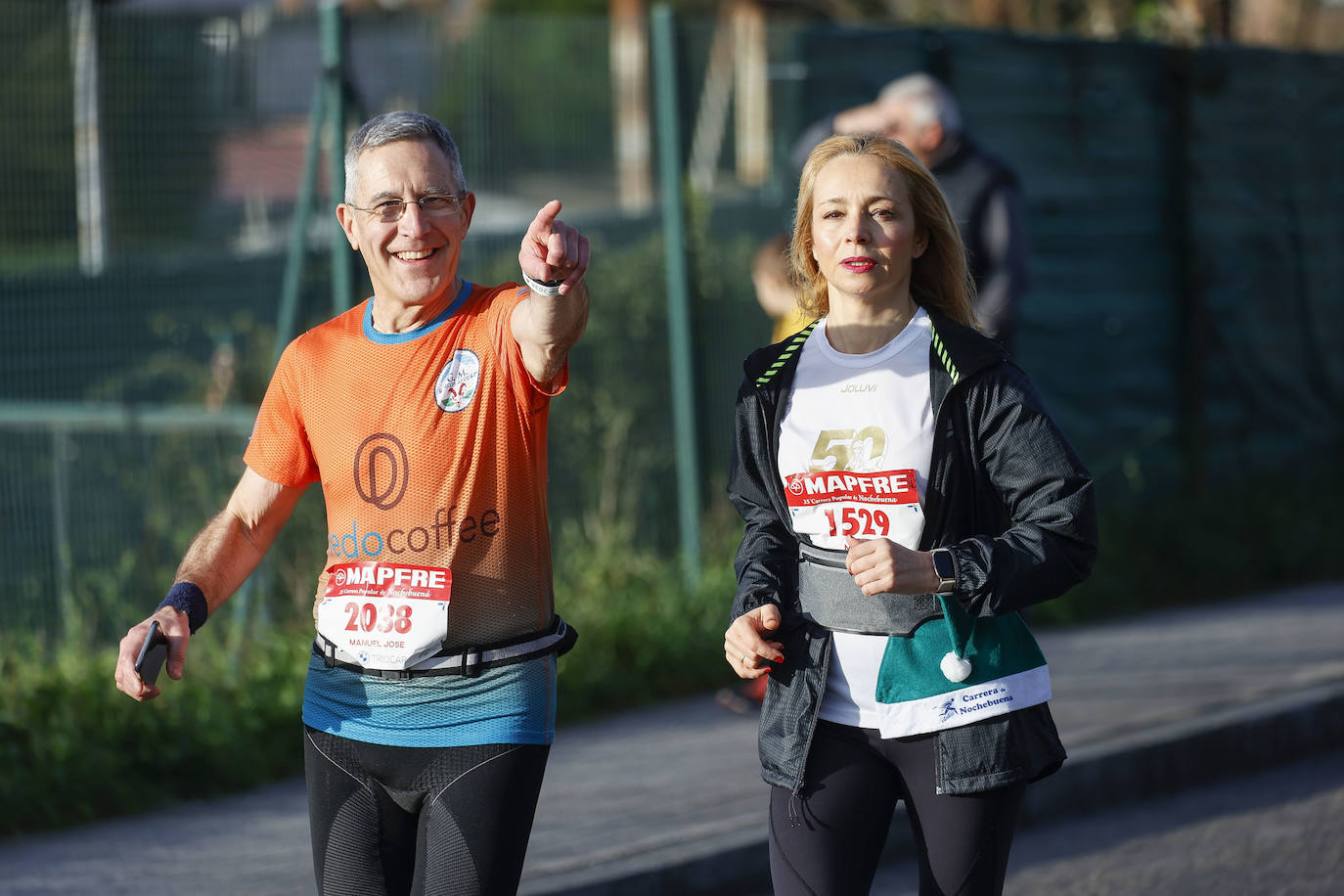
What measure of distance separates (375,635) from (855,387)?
0.97 metres

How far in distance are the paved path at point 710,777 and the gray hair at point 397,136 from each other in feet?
7.53

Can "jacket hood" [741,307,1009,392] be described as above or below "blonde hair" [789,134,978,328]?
below

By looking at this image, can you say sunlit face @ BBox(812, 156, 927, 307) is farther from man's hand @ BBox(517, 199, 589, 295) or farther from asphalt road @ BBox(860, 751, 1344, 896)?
asphalt road @ BBox(860, 751, 1344, 896)

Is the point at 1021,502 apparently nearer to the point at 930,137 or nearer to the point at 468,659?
the point at 468,659

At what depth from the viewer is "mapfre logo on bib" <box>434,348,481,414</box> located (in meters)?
3.15

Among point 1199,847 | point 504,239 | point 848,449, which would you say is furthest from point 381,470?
point 504,239

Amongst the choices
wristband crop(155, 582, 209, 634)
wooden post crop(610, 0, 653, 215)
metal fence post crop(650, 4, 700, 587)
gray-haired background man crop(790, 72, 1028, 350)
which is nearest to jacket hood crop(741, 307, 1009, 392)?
wristband crop(155, 582, 209, 634)

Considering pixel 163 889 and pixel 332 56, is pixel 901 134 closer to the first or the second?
pixel 332 56

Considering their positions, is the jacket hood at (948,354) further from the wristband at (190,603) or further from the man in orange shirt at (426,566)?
the wristband at (190,603)

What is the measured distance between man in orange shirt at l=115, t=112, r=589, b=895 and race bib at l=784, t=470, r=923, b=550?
48 centimetres

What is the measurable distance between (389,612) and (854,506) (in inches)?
33.4

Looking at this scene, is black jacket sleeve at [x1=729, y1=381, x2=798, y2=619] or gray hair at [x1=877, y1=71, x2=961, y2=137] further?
gray hair at [x1=877, y1=71, x2=961, y2=137]

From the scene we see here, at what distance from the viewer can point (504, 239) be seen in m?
7.81

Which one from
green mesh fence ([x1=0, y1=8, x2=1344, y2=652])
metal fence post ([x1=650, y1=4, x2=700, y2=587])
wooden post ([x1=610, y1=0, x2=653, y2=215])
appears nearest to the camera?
green mesh fence ([x1=0, y1=8, x2=1344, y2=652])
